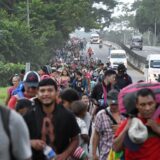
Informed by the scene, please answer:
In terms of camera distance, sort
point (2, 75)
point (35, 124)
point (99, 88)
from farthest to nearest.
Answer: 1. point (2, 75)
2. point (99, 88)
3. point (35, 124)

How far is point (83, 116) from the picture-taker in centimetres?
814

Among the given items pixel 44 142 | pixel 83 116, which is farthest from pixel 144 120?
pixel 83 116

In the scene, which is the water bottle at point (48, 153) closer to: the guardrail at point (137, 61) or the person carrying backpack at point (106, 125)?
the person carrying backpack at point (106, 125)

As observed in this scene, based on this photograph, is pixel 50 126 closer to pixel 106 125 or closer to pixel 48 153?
pixel 48 153

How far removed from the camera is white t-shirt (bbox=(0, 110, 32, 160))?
13.0ft

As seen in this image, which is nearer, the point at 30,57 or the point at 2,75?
the point at 2,75

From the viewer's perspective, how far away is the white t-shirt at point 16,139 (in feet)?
13.0

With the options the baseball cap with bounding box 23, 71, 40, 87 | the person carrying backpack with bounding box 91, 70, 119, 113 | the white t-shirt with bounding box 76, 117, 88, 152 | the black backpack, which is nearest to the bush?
the person carrying backpack with bounding box 91, 70, 119, 113

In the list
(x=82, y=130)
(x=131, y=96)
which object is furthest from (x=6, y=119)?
(x=82, y=130)

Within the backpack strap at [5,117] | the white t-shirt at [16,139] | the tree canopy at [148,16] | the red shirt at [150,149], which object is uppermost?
the tree canopy at [148,16]

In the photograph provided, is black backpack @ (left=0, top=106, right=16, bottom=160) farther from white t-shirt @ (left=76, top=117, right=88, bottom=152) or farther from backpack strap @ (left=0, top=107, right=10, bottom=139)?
white t-shirt @ (left=76, top=117, right=88, bottom=152)

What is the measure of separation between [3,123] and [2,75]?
37.8 metres

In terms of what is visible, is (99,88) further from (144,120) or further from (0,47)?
(0,47)

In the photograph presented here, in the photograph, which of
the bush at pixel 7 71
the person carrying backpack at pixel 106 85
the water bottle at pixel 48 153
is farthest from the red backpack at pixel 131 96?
the bush at pixel 7 71
